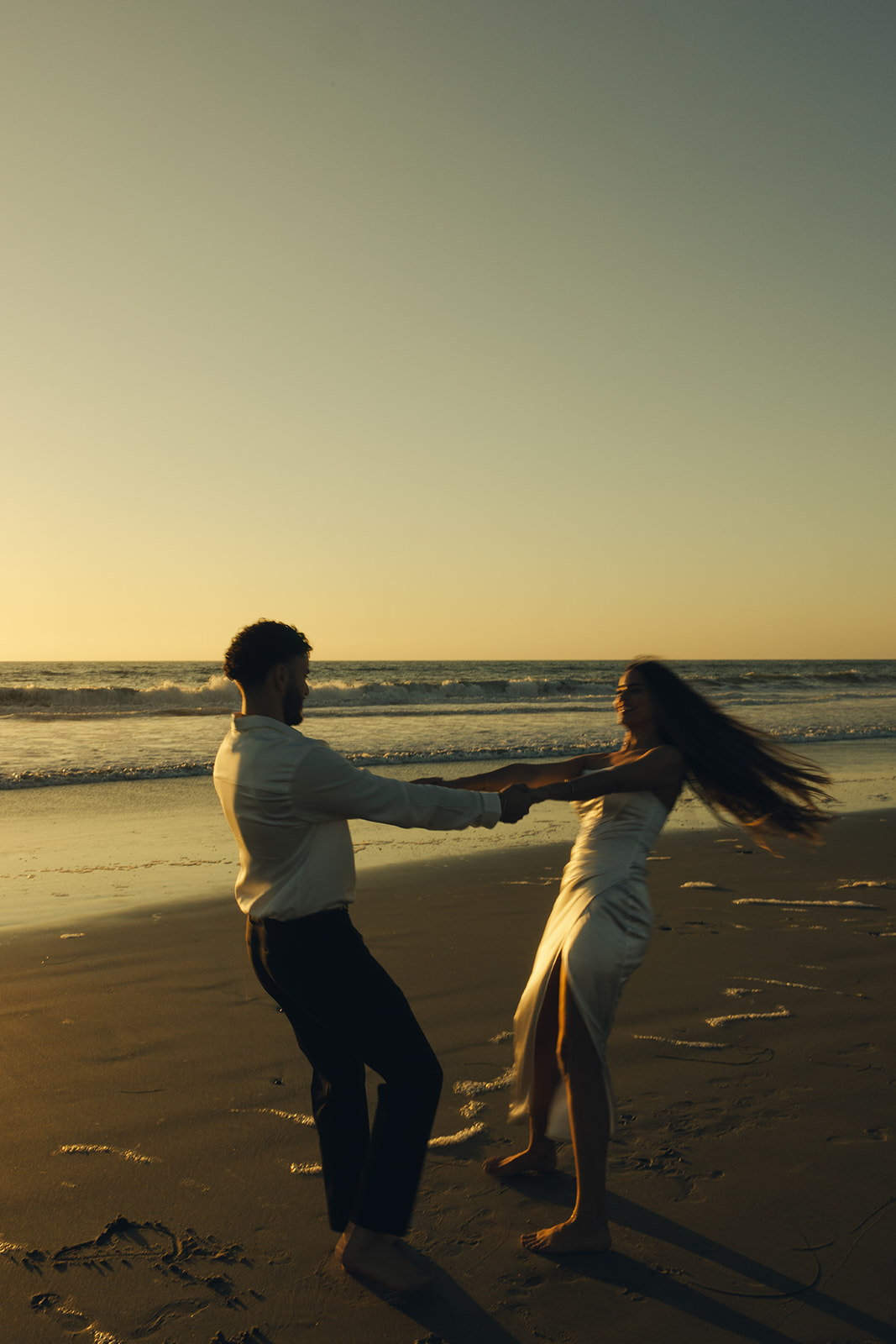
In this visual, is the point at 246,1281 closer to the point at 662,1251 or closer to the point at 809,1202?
the point at 662,1251

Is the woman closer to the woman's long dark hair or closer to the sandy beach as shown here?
the woman's long dark hair

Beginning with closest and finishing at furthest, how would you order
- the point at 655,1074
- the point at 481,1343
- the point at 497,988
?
the point at 481,1343 < the point at 655,1074 < the point at 497,988

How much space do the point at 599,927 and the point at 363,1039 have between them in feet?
2.92

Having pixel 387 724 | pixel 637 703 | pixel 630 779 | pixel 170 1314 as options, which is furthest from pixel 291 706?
pixel 387 724

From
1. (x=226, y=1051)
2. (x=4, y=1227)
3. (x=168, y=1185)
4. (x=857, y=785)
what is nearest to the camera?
(x=4, y=1227)

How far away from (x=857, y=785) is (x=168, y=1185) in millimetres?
12866

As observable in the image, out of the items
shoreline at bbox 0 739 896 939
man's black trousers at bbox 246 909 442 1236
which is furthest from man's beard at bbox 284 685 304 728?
shoreline at bbox 0 739 896 939

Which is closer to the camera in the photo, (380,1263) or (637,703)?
(380,1263)

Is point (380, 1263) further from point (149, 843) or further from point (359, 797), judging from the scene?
point (149, 843)

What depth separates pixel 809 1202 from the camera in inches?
122

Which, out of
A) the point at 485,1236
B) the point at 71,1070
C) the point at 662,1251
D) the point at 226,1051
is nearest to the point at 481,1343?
the point at 485,1236

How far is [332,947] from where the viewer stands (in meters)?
2.72

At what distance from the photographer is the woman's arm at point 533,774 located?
150 inches

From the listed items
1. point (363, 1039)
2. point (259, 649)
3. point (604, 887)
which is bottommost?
point (363, 1039)
